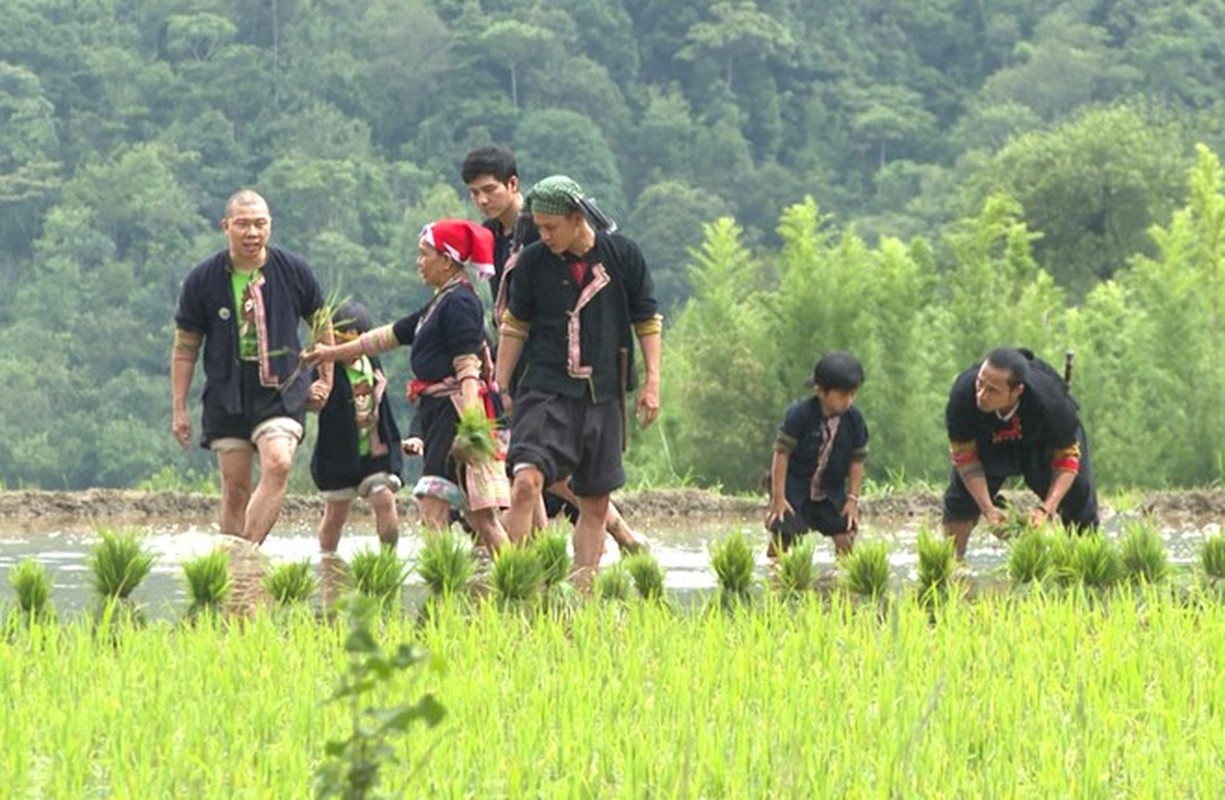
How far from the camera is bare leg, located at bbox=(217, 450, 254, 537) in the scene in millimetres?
11086

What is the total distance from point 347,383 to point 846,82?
6292 cm

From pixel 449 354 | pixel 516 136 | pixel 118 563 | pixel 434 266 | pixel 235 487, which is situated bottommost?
pixel 118 563

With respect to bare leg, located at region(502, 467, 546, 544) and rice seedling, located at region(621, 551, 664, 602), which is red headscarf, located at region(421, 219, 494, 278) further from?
rice seedling, located at region(621, 551, 664, 602)

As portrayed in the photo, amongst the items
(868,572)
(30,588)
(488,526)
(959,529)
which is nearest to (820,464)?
(959,529)

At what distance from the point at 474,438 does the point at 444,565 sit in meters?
1.41

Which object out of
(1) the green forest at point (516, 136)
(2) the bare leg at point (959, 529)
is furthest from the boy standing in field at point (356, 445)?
(1) the green forest at point (516, 136)

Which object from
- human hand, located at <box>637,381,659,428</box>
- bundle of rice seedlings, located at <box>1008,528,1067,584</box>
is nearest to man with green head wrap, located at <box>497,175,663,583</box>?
human hand, located at <box>637,381,659,428</box>

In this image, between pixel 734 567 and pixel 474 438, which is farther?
pixel 474 438

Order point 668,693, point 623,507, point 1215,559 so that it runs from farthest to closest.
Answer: point 623,507
point 1215,559
point 668,693

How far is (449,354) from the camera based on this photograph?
10961 mm

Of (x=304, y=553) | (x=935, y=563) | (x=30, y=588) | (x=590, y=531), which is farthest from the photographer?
(x=304, y=553)

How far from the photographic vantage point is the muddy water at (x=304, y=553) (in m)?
9.89

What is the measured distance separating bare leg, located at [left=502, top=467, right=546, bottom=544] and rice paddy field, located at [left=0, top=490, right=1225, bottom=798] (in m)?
0.76

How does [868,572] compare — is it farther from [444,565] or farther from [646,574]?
[444,565]
